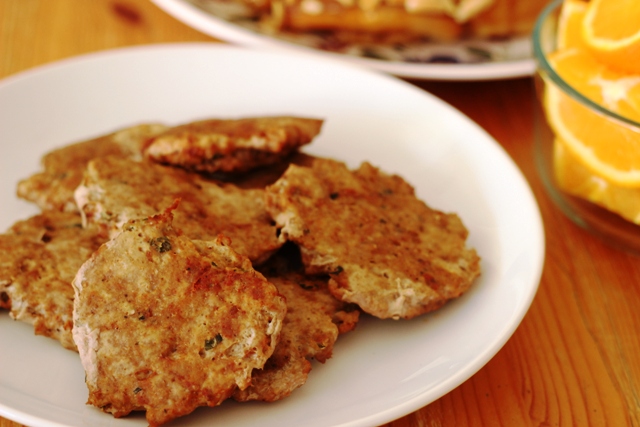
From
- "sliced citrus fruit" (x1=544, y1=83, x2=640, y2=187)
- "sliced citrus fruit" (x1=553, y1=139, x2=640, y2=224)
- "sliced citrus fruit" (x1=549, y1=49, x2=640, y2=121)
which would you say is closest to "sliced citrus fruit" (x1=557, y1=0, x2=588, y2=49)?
"sliced citrus fruit" (x1=549, y1=49, x2=640, y2=121)

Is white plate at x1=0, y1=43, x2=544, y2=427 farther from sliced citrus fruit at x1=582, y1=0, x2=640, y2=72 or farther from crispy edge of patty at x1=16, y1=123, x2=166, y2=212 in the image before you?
sliced citrus fruit at x1=582, y1=0, x2=640, y2=72

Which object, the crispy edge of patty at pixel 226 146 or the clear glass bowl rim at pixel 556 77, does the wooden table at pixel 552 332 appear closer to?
the clear glass bowl rim at pixel 556 77

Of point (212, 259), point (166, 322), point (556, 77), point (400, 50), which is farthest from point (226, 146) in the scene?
point (400, 50)

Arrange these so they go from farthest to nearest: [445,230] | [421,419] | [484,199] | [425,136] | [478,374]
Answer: [425,136]
[484,199]
[445,230]
[478,374]
[421,419]

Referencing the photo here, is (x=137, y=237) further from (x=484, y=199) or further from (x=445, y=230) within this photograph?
(x=484, y=199)

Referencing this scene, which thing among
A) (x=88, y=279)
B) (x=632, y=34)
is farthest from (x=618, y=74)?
(x=88, y=279)

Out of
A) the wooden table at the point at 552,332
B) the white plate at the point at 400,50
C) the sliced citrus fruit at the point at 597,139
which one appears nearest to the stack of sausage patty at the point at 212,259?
the wooden table at the point at 552,332
